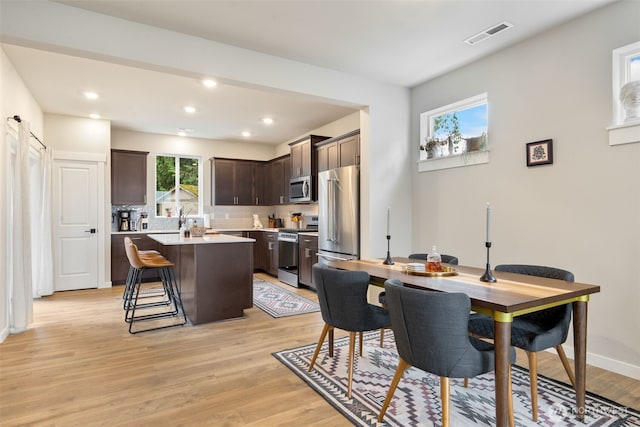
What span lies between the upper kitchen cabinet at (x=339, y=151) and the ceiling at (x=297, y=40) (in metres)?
0.55

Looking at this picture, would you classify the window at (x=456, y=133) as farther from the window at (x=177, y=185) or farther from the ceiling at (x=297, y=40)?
the window at (x=177, y=185)

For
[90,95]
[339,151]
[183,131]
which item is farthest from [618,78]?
[183,131]

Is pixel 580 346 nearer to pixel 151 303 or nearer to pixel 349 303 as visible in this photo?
pixel 349 303

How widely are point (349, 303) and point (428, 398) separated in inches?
31.1

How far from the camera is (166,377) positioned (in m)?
2.62

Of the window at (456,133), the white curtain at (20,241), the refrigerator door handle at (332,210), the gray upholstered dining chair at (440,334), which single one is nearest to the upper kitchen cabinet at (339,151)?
the refrigerator door handle at (332,210)

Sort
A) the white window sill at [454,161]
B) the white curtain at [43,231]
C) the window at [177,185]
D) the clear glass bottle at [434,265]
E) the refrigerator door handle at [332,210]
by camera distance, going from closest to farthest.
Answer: the clear glass bottle at [434,265] → the white window sill at [454,161] → the refrigerator door handle at [332,210] → the white curtain at [43,231] → the window at [177,185]

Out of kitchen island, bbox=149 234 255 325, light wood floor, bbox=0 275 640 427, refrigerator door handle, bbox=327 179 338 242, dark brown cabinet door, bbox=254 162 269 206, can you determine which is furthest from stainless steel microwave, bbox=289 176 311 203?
light wood floor, bbox=0 275 640 427

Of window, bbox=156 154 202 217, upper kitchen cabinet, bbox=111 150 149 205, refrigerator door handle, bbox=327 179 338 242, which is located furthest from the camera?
window, bbox=156 154 202 217

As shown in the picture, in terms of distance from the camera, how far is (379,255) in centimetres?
423

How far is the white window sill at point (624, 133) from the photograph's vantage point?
99.7 inches

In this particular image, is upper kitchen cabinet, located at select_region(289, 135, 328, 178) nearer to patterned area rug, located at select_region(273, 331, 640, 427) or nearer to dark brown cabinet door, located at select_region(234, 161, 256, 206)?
dark brown cabinet door, located at select_region(234, 161, 256, 206)

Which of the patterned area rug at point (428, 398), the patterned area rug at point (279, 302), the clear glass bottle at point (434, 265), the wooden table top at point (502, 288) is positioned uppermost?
the clear glass bottle at point (434, 265)

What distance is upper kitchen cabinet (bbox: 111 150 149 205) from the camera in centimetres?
618
